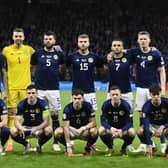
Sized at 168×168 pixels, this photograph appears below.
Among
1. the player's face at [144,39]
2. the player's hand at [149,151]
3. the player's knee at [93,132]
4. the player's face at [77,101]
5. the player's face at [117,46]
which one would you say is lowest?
the player's hand at [149,151]

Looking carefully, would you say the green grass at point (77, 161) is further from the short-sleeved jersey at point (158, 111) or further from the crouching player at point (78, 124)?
the short-sleeved jersey at point (158, 111)

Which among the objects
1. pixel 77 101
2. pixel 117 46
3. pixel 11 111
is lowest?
pixel 11 111

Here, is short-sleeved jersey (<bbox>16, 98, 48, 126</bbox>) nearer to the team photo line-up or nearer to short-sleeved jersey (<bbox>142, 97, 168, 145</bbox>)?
the team photo line-up

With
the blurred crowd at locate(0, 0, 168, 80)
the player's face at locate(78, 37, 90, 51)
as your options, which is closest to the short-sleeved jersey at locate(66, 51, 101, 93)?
the player's face at locate(78, 37, 90, 51)

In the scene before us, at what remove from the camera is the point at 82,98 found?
7.55m

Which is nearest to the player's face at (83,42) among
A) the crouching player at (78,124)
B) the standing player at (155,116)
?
the crouching player at (78,124)

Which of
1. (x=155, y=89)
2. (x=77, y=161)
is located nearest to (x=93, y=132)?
(x=77, y=161)

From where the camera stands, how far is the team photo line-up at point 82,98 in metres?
Result: 7.46

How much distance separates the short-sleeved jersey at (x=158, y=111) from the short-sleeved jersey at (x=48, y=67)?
165cm

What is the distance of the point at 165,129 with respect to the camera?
7.38 m

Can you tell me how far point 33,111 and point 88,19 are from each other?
22753 millimetres

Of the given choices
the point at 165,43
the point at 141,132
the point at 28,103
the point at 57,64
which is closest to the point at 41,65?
the point at 57,64

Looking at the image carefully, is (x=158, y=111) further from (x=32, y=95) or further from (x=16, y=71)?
(x=16, y=71)

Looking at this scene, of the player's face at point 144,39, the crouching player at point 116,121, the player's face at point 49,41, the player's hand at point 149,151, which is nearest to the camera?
the player's hand at point 149,151
